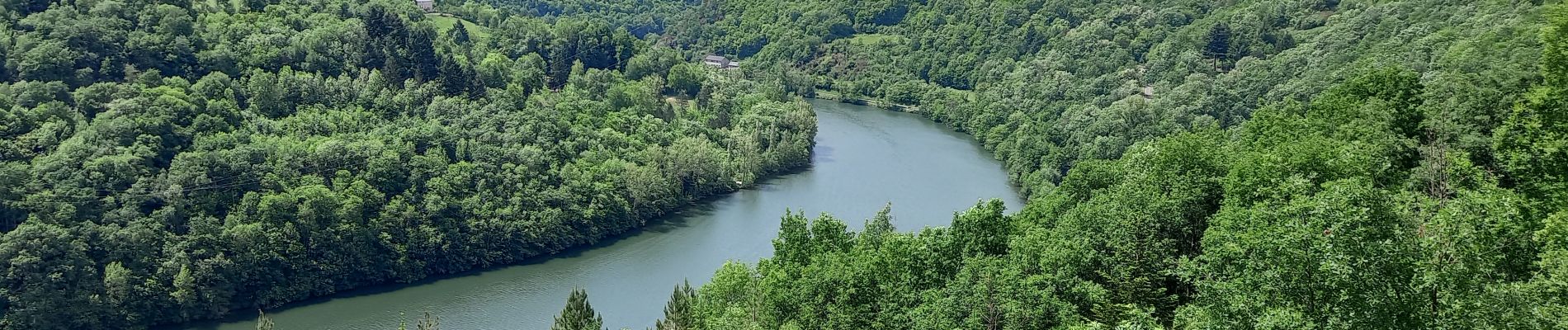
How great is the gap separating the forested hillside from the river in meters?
1.27

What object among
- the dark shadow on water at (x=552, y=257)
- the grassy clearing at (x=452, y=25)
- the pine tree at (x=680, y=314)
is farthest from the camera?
the grassy clearing at (x=452, y=25)

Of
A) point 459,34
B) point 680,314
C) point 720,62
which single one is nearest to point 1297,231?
point 680,314

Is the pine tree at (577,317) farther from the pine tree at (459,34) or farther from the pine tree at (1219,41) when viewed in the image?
the pine tree at (1219,41)

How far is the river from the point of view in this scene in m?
50.4

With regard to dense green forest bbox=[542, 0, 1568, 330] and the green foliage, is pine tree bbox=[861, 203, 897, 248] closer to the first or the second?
dense green forest bbox=[542, 0, 1568, 330]

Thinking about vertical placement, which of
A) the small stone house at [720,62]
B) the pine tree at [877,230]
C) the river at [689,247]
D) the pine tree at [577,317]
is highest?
the pine tree at [877,230]

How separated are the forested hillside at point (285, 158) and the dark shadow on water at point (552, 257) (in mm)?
347

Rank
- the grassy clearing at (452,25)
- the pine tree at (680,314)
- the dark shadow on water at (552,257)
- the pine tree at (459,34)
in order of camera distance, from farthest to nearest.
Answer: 1. the grassy clearing at (452,25)
2. the pine tree at (459,34)
3. the dark shadow on water at (552,257)
4. the pine tree at (680,314)

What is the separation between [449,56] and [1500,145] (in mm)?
55219

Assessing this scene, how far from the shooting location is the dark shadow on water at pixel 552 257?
49156 millimetres

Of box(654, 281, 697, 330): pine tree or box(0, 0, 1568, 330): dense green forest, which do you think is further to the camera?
box(654, 281, 697, 330): pine tree

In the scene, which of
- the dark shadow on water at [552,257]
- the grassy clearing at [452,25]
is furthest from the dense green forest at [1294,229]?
the grassy clearing at [452,25]

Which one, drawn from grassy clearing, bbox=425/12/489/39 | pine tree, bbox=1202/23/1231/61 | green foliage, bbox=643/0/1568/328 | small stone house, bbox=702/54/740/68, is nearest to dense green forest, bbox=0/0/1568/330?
green foliage, bbox=643/0/1568/328

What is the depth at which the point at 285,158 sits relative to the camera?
53844 mm
